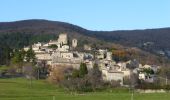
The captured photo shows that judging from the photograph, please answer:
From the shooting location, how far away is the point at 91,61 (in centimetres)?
14350

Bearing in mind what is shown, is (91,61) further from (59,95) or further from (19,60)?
(59,95)

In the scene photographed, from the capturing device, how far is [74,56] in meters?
165

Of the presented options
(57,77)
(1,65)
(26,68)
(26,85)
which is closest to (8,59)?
(1,65)

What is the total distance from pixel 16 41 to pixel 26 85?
11175 centimetres

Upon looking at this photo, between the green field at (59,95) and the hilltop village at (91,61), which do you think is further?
the hilltop village at (91,61)

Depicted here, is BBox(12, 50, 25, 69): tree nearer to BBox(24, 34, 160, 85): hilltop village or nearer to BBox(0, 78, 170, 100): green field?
BBox(24, 34, 160, 85): hilltop village

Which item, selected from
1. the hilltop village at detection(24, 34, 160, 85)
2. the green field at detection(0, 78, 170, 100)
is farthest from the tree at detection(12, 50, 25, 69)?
the green field at detection(0, 78, 170, 100)

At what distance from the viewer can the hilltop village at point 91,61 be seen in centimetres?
12352

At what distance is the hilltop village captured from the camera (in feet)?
405

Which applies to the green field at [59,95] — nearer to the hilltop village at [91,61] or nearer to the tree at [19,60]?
the tree at [19,60]

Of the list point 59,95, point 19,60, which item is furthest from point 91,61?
point 59,95

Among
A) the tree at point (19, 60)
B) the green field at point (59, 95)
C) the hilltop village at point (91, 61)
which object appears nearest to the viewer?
the green field at point (59, 95)

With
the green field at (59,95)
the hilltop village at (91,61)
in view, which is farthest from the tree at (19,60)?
the green field at (59,95)

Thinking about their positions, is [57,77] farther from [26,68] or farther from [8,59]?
[8,59]
